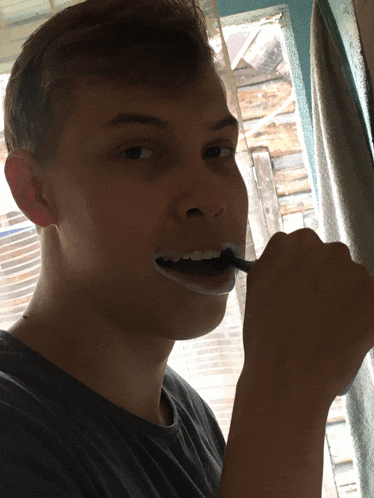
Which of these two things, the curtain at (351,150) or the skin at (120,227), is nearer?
the skin at (120,227)

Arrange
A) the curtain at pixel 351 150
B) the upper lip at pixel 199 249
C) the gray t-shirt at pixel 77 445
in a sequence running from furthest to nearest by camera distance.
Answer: the curtain at pixel 351 150
the upper lip at pixel 199 249
the gray t-shirt at pixel 77 445

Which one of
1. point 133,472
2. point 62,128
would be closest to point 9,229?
point 62,128

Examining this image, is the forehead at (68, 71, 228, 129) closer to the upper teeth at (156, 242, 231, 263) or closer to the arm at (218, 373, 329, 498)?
the upper teeth at (156, 242, 231, 263)

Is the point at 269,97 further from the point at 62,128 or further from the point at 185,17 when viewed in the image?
the point at 62,128

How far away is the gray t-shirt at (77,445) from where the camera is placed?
0.39 m

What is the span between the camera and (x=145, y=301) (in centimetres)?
53

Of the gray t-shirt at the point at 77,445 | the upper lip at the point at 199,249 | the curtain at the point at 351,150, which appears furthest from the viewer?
the curtain at the point at 351,150

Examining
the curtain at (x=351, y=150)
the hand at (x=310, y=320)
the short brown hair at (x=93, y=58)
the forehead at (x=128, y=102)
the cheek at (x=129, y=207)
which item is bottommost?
the hand at (x=310, y=320)

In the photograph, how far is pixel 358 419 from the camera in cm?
A: 112

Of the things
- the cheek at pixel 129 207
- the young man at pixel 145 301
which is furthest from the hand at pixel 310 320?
the cheek at pixel 129 207

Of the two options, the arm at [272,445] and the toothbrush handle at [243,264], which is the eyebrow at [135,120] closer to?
the toothbrush handle at [243,264]

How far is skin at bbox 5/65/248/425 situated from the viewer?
523 mm

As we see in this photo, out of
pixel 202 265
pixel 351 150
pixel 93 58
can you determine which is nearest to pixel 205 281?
pixel 202 265

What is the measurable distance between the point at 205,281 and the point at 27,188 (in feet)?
0.70
